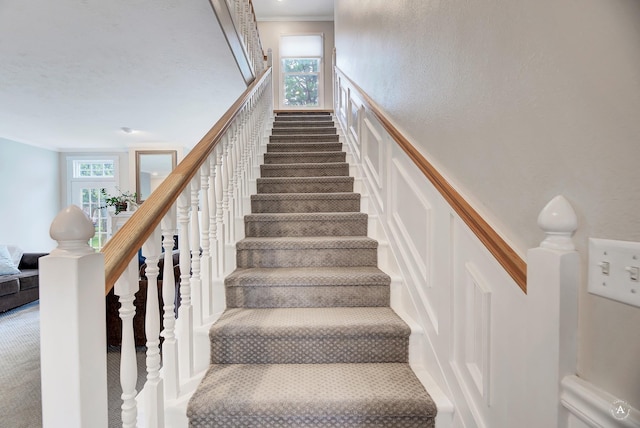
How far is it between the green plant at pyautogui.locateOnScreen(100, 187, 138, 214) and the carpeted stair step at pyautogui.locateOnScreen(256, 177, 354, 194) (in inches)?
192

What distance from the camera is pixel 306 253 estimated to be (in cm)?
200

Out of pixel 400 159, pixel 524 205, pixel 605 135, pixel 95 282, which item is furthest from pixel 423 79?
pixel 95 282

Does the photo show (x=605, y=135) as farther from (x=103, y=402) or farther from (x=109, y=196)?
(x=109, y=196)

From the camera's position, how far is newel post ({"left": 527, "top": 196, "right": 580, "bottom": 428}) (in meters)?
0.69

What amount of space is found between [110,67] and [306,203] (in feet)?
7.42

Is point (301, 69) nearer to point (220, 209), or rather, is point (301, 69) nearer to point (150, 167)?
point (150, 167)

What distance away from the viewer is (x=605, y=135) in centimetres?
63

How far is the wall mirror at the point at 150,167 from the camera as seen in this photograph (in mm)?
6738

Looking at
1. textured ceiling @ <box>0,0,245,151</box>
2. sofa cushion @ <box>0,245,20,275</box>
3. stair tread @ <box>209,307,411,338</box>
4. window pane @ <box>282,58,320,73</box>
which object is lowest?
sofa cushion @ <box>0,245,20,275</box>

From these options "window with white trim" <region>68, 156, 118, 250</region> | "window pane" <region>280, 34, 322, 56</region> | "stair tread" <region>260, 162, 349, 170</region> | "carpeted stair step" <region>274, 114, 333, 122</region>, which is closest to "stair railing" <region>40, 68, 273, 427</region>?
"stair tread" <region>260, 162, 349, 170</region>

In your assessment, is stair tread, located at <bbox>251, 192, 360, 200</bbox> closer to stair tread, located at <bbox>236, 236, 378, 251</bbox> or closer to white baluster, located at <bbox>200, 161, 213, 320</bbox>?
stair tread, located at <bbox>236, 236, 378, 251</bbox>

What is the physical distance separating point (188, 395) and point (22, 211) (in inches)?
257

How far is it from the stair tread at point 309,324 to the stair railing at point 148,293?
123 millimetres

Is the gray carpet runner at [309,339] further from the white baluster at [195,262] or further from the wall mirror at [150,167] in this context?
the wall mirror at [150,167]
